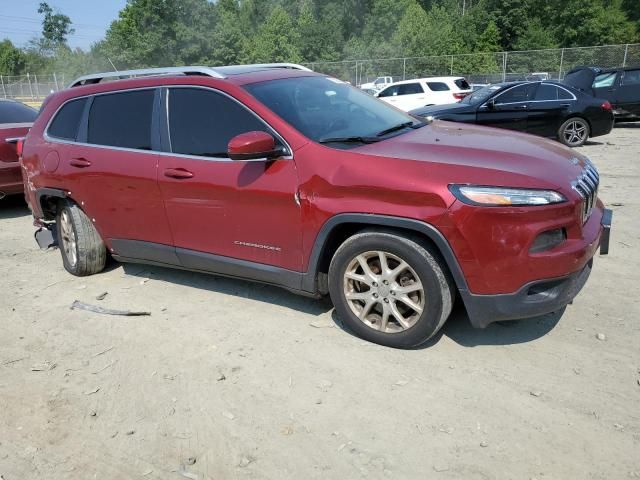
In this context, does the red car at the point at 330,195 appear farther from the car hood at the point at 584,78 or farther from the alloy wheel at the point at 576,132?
the car hood at the point at 584,78

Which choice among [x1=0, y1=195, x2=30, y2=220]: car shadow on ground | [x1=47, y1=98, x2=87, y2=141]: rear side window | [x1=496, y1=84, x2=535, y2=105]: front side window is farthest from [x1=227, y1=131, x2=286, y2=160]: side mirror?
[x1=496, y1=84, x2=535, y2=105]: front side window

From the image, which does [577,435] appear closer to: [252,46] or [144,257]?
[144,257]

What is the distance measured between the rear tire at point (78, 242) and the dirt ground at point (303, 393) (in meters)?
0.60

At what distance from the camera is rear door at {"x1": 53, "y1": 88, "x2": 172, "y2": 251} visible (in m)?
4.23

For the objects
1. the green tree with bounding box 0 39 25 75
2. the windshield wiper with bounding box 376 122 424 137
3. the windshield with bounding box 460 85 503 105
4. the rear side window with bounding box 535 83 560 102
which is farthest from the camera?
the green tree with bounding box 0 39 25 75

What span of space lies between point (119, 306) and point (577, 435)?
3.43 metres

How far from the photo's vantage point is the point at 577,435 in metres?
2.65

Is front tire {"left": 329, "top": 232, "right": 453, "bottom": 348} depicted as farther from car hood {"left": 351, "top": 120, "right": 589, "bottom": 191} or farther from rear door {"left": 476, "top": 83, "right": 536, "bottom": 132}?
rear door {"left": 476, "top": 83, "right": 536, "bottom": 132}

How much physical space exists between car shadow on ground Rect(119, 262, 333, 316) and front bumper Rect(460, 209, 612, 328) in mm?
1287

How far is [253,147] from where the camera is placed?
3.43 m

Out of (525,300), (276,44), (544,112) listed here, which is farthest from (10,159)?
(276,44)

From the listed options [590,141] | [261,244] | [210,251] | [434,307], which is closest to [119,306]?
[210,251]

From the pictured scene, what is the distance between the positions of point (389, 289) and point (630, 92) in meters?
14.0

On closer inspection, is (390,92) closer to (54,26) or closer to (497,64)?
(497,64)
